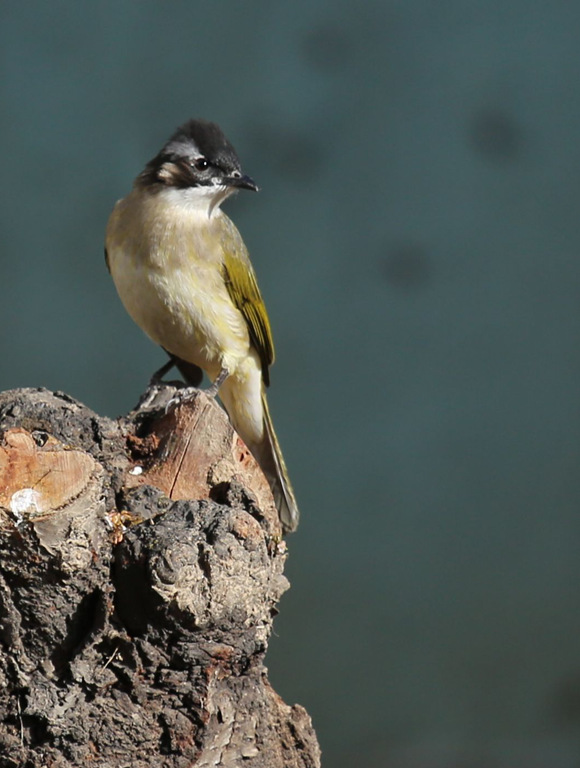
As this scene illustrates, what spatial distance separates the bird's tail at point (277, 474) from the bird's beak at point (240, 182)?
896 millimetres

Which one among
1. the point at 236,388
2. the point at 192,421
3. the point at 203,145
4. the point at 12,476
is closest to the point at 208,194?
the point at 203,145

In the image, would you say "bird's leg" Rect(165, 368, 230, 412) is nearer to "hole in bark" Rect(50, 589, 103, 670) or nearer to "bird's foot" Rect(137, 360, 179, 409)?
"bird's foot" Rect(137, 360, 179, 409)

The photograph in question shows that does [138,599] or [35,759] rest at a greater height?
[138,599]

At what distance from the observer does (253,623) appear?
2170mm

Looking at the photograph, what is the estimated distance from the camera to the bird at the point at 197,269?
3762 mm

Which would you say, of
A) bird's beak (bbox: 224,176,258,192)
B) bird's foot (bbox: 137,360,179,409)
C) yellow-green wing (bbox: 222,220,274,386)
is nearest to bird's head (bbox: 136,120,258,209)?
bird's beak (bbox: 224,176,258,192)

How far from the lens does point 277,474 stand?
12.9 ft

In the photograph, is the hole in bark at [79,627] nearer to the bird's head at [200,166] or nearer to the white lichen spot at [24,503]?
the white lichen spot at [24,503]

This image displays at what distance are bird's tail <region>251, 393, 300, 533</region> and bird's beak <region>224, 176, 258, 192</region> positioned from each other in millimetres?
896

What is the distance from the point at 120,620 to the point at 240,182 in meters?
2.21

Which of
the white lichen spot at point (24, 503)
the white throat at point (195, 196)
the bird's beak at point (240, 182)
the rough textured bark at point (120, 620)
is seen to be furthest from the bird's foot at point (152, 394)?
the white lichen spot at point (24, 503)

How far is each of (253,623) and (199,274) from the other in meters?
1.95

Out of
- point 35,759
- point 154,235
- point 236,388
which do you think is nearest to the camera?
point 35,759

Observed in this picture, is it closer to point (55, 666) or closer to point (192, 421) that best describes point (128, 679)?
point (55, 666)
